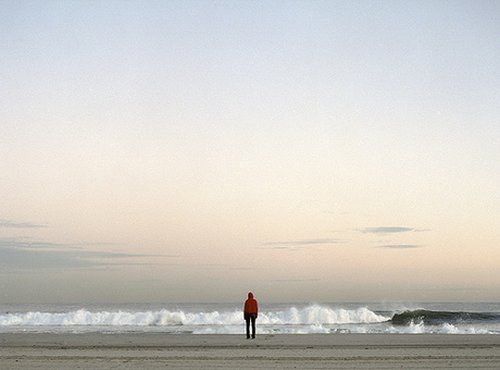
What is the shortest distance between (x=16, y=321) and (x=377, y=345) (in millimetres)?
28069

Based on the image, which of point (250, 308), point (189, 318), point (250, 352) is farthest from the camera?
point (189, 318)

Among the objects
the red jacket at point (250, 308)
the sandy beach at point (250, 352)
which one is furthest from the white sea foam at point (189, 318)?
the red jacket at point (250, 308)

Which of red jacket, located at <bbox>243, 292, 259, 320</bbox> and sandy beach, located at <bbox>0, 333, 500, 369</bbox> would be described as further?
red jacket, located at <bbox>243, 292, 259, 320</bbox>

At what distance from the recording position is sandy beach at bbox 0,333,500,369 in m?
15.1

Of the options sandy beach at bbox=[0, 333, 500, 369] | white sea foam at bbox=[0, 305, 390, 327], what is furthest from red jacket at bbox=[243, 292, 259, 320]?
white sea foam at bbox=[0, 305, 390, 327]

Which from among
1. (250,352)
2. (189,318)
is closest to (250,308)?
(250,352)

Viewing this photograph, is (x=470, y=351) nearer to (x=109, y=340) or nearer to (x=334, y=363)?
(x=334, y=363)

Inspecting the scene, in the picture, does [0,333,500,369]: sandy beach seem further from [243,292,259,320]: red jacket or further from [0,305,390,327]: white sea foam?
[0,305,390,327]: white sea foam

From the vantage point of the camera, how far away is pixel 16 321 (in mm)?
41625

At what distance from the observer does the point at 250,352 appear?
17938mm

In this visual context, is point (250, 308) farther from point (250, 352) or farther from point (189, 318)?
point (189, 318)

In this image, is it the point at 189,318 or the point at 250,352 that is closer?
the point at 250,352

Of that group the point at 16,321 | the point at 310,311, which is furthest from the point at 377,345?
the point at 16,321

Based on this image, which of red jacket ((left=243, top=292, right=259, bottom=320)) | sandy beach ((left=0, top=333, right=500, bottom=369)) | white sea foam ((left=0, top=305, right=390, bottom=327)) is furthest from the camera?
white sea foam ((left=0, top=305, right=390, bottom=327))
